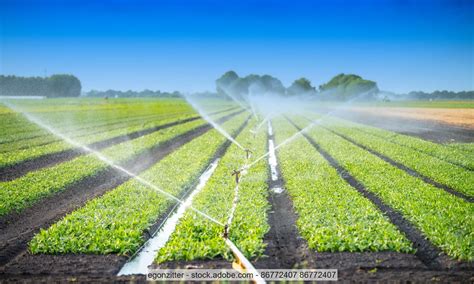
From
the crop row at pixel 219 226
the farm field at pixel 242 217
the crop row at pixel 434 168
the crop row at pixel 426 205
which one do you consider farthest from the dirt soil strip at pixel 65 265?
the crop row at pixel 434 168

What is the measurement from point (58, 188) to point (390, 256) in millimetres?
11852

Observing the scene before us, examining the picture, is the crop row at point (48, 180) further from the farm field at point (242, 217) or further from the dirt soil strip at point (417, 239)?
the dirt soil strip at point (417, 239)

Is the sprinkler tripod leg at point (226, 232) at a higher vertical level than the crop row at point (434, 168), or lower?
lower

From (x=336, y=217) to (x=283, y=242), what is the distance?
199 centimetres

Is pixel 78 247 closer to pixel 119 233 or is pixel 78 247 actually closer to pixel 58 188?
pixel 119 233

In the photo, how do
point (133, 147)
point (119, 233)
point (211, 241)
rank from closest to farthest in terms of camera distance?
point (211, 241), point (119, 233), point (133, 147)

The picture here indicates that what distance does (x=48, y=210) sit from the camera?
11555mm

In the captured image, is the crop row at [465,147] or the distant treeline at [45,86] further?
the distant treeline at [45,86]

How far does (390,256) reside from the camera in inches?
310

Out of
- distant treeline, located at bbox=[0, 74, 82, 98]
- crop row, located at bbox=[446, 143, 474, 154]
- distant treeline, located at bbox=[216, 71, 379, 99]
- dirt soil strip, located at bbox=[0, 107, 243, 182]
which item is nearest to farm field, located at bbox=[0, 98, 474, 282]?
dirt soil strip, located at bbox=[0, 107, 243, 182]

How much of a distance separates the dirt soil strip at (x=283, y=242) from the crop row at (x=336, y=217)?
0.78 feet

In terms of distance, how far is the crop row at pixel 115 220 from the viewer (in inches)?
331

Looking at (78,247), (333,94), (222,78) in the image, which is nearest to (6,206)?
(78,247)

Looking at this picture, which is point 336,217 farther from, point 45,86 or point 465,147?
point 45,86
